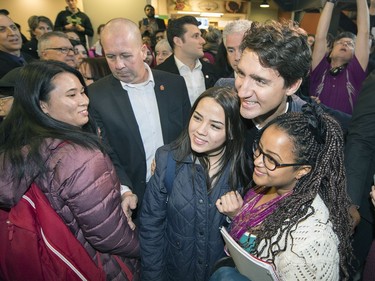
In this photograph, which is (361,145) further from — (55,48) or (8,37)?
(8,37)

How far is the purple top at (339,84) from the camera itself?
254 centimetres

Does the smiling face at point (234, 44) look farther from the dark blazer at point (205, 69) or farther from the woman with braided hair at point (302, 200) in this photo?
the woman with braided hair at point (302, 200)

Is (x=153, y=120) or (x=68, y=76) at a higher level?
(x=68, y=76)

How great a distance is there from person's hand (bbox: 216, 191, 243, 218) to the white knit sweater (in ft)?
1.04

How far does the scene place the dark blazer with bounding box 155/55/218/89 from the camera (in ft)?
11.1

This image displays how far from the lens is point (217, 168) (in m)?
1.54

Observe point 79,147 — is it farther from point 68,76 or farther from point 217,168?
point 217,168

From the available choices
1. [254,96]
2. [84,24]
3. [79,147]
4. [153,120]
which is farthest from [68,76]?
[84,24]

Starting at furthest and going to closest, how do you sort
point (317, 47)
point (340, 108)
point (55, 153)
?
point (340, 108) → point (317, 47) → point (55, 153)

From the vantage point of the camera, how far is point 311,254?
0.97 m

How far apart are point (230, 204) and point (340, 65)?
238cm

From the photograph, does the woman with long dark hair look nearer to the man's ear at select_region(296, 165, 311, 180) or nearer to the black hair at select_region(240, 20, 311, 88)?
the black hair at select_region(240, 20, 311, 88)

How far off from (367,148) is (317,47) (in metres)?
1.30

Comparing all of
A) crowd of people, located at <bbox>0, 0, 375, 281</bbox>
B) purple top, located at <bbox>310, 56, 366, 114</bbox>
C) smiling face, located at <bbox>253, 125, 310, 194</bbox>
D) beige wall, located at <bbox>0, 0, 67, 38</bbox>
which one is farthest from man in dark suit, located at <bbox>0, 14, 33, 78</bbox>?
beige wall, located at <bbox>0, 0, 67, 38</bbox>
